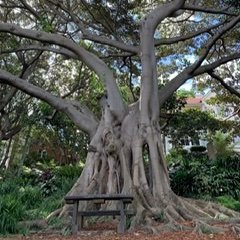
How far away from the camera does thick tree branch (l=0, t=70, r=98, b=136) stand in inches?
387

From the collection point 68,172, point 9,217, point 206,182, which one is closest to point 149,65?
point 206,182

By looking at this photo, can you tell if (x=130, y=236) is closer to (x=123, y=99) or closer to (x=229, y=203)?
(x=229, y=203)

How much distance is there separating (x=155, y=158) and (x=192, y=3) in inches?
212

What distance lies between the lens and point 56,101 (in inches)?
393

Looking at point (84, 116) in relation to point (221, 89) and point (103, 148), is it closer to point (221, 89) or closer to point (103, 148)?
point (103, 148)

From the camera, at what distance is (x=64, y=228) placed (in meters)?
7.07

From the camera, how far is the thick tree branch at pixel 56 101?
984cm

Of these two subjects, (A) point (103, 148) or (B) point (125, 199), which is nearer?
(B) point (125, 199)

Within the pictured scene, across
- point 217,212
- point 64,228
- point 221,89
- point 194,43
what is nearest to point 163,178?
point 217,212

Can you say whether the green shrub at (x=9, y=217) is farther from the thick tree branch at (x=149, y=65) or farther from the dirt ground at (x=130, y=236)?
the thick tree branch at (x=149, y=65)

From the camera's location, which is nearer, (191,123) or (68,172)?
(68,172)

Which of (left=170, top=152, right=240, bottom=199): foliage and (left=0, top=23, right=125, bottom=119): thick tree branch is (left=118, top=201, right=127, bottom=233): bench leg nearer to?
(left=0, top=23, right=125, bottom=119): thick tree branch

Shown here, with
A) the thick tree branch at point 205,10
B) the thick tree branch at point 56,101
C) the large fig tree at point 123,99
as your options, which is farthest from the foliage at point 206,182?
the thick tree branch at point 205,10

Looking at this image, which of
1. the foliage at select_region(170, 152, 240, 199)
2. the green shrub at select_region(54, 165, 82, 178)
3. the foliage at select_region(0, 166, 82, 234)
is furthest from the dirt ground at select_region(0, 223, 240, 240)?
the green shrub at select_region(54, 165, 82, 178)
